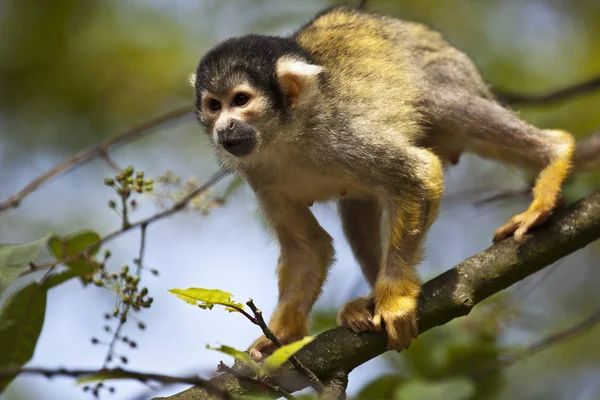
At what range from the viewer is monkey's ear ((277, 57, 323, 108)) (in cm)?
458

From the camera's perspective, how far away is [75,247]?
3916mm

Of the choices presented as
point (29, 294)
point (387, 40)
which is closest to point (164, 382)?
point (29, 294)

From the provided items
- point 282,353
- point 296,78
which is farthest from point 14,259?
point 296,78

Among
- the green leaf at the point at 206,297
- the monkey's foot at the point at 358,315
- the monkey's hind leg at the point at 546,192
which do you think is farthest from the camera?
the monkey's hind leg at the point at 546,192

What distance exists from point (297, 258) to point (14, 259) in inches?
83.0

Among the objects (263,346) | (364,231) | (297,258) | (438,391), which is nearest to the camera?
(438,391)

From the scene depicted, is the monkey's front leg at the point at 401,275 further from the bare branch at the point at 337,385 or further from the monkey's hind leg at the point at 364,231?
the monkey's hind leg at the point at 364,231

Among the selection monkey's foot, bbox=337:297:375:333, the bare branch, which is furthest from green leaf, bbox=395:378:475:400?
the bare branch

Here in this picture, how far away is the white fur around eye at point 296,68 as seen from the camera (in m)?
4.56

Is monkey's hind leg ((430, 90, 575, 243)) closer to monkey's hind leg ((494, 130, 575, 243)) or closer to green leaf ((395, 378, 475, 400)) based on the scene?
monkey's hind leg ((494, 130, 575, 243))

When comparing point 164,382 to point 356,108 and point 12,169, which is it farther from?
point 12,169

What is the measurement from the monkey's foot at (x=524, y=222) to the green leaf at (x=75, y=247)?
90.4 inches

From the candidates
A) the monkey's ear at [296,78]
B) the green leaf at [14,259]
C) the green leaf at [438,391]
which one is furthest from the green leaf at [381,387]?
the green leaf at [14,259]

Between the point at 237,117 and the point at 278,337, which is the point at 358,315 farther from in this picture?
the point at 237,117
